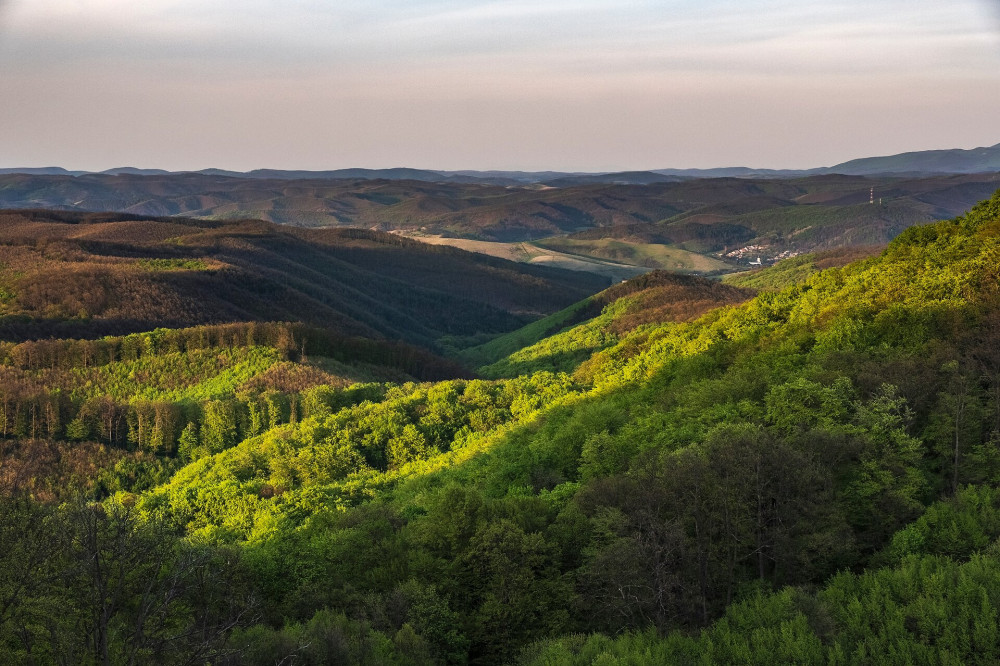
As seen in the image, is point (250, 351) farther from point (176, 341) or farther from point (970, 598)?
point (970, 598)

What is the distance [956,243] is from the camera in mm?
74562

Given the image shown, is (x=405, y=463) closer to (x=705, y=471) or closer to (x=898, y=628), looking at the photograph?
(x=705, y=471)

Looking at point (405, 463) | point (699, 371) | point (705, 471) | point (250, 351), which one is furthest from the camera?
point (250, 351)

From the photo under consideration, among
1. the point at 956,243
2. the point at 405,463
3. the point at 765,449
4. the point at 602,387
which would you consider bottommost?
the point at 405,463

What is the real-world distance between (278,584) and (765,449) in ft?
75.1

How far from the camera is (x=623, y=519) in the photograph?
36.0m

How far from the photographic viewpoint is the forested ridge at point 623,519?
1144 inches

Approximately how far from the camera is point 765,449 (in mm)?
39219

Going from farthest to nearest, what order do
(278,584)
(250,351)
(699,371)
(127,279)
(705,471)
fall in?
(127,279) < (250,351) < (699,371) < (278,584) < (705,471)

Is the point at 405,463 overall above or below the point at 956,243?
below

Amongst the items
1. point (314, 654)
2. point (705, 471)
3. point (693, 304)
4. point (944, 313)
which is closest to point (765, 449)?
point (705, 471)

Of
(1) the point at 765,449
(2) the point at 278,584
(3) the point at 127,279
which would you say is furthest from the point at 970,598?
(3) the point at 127,279

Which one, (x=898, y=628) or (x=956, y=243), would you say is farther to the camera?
(x=956, y=243)

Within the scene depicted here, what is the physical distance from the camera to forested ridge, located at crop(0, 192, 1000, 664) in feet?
95.3
